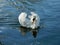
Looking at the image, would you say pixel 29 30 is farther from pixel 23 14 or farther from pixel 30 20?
pixel 23 14

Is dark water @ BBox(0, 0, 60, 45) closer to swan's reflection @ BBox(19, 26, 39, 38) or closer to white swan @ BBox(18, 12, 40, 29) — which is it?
swan's reflection @ BBox(19, 26, 39, 38)

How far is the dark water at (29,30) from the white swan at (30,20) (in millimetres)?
261

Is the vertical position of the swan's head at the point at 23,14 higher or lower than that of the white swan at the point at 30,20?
higher

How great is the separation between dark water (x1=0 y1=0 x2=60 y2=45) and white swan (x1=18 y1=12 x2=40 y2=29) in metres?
0.26

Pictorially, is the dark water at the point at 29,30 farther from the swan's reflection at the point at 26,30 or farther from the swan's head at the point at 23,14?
the swan's head at the point at 23,14

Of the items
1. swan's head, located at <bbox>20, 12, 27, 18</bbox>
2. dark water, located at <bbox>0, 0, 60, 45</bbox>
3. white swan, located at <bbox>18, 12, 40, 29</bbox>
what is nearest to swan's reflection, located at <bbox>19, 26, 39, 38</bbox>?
dark water, located at <bbox>0, 0, 60, 45</bbox>

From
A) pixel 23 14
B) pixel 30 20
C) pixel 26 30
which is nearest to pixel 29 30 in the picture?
pixel 26 30

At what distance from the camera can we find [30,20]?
17.8m

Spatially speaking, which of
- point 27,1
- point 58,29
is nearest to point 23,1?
point 27,1

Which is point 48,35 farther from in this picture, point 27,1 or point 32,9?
point 27,1

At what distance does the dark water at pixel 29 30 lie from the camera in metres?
16.2

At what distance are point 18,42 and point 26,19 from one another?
7.79ft

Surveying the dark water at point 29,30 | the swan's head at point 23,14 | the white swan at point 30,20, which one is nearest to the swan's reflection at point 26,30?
the dark water at point 29,30

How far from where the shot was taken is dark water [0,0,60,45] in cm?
1616
